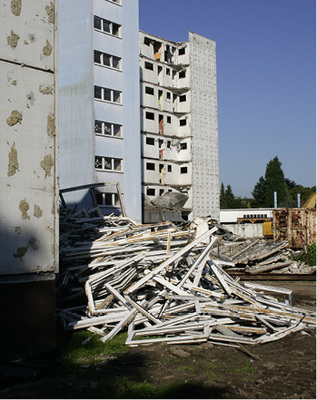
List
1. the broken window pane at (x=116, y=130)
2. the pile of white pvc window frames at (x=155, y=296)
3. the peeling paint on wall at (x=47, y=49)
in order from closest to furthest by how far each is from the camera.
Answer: the peeling paint on wall at (x=47, y=49), the pile of white pvc window frames at (x=155, y=296), the broken window pane at (x=116, y=130)

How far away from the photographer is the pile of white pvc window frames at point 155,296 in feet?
26.0

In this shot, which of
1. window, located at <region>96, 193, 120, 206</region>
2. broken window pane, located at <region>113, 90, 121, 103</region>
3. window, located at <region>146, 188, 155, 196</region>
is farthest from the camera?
window, located at <region>146, 188, 155, 196</region>

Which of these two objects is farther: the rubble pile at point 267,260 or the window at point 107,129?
the window at point 107,129

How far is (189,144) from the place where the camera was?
47.8 meters

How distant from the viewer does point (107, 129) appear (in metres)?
34.3

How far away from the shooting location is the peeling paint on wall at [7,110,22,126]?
22.7ft

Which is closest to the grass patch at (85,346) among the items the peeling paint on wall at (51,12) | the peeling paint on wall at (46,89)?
the peeling paint on wall at (46,89)

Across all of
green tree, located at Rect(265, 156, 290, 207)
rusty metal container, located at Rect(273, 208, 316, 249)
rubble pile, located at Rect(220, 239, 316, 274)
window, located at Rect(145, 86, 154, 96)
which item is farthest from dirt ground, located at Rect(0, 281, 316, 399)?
green tree, located at Rect(265, 156, 290, 207)

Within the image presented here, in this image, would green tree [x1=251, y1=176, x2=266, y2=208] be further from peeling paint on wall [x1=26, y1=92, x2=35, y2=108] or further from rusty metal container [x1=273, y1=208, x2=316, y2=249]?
peeling paint on wall [x1=26, y1=92, x2=35, y2=108]

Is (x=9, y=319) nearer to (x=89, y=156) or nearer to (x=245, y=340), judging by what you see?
(x=245, y=340)

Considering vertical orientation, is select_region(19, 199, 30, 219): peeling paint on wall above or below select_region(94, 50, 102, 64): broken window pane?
below

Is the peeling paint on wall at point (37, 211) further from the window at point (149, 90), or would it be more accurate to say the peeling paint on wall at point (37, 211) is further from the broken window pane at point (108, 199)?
the window at point (149, 90)

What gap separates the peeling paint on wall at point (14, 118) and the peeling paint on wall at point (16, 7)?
164cm

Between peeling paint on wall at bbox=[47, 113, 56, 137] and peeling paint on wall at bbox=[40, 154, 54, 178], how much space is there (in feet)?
1.30
